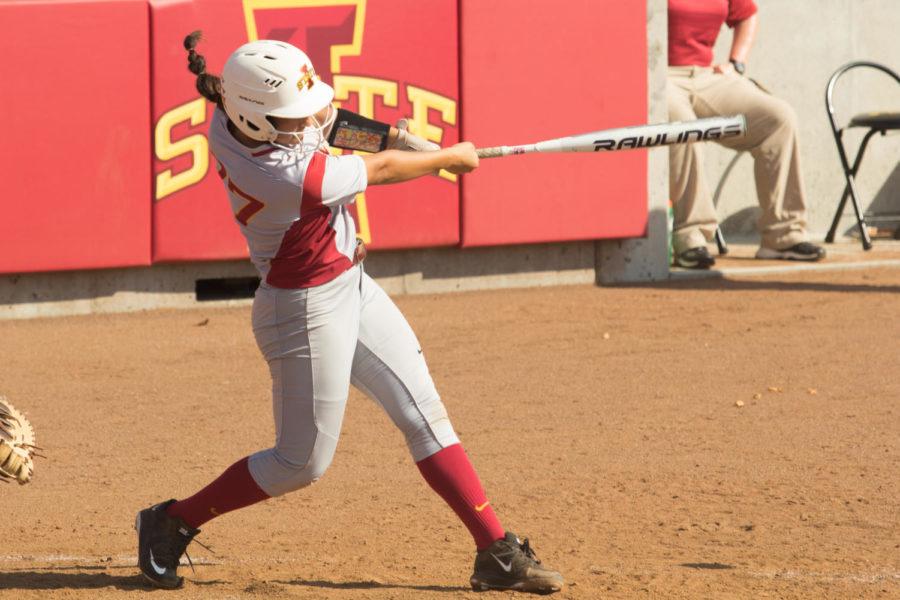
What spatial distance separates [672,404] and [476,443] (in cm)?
129

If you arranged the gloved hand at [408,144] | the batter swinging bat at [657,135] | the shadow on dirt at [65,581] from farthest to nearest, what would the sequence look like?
the batter swinging bat at [657,135], the gloved hand at [408,144], the shadow on dirt at [65,581]

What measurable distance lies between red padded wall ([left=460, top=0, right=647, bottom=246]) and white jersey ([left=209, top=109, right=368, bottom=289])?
21.1 ft

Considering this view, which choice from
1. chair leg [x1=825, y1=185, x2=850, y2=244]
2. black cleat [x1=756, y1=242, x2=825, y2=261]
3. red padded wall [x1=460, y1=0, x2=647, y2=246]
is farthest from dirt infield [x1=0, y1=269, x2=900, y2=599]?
chair leg [x1=825, y1=185, x2=850, y2=244]

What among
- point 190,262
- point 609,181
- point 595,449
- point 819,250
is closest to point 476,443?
point 595,449

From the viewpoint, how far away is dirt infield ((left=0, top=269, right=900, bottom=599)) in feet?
17.1

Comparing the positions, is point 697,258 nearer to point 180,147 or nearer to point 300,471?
point 180,147

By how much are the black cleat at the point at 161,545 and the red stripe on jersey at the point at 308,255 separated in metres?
0.95

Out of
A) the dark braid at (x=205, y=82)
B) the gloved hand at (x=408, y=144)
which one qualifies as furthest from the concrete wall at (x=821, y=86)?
the dark braid at (x=205, y=82)

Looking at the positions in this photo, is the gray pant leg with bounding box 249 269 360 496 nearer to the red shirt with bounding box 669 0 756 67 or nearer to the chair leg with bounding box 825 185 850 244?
the red shirt with bounding box 669 0 756 67

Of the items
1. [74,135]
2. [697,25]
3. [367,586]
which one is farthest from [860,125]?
[367,586]

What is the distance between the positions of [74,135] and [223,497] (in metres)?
5.71

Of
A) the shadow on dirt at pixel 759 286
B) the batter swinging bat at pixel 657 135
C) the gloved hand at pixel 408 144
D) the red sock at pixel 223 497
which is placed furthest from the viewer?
the shadow on dirt at pixel 759 286

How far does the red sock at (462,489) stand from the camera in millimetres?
4891

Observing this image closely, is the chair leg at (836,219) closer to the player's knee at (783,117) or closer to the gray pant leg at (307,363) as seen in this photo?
the player's knee at (783,117)
